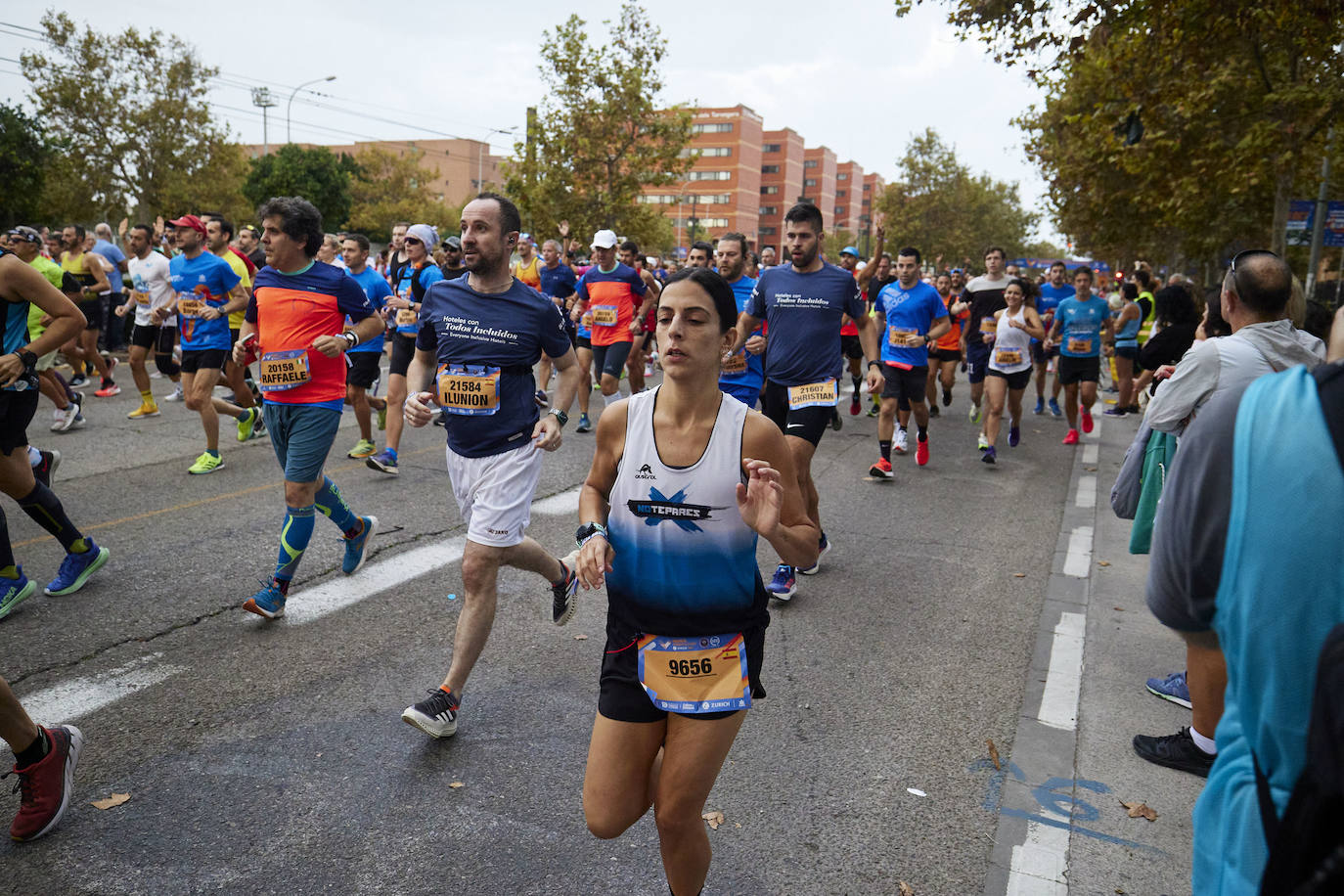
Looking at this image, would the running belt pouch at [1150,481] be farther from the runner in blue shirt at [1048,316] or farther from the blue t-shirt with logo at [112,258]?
the blue t-shirt with logo at [112,258]

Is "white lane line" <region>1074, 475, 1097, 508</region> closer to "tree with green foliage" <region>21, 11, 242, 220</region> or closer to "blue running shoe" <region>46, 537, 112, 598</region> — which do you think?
"blue running shoe" <region>46, 537, 112, 598</region>

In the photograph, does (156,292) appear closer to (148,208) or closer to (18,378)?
(18,378)

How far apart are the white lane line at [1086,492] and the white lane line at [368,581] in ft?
18.9

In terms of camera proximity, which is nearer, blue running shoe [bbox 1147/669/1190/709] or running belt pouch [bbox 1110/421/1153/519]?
running belt pouch [bbox 1110/421/1153/519]

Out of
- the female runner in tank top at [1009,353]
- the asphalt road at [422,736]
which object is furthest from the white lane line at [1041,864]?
the female runner in tank top at [1009,353]

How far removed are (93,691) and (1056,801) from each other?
4068mm

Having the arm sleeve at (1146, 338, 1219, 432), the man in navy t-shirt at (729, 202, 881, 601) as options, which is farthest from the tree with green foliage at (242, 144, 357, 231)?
the arm sleeve at (1146, 338, 1219, 432)

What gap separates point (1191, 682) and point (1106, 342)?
1085 cm

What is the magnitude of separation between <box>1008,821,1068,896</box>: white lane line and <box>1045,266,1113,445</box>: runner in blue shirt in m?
9.52

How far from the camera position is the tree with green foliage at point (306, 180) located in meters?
60.4

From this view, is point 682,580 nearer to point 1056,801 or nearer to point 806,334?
point 1056,801

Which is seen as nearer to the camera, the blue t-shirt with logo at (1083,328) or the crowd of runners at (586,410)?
the crowd of runners at (586,410)

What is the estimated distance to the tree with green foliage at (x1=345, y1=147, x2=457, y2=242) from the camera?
7156cm

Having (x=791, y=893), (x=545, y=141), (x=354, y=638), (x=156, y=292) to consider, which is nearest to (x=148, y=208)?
(x=545, y=141)
